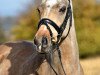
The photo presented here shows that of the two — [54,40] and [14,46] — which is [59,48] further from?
[14,46]

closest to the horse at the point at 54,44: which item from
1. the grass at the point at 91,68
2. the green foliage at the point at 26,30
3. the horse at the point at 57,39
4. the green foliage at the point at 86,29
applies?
the horse at the point at 57,39

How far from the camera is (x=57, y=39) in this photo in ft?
20.4

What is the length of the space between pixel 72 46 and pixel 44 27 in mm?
769

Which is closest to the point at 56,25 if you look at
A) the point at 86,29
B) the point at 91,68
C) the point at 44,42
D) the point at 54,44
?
the point at 54,44

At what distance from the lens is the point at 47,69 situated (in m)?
6.46

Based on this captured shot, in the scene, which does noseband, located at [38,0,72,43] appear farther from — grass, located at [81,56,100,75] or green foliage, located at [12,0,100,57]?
green foliage, located at [12,0,100,57]

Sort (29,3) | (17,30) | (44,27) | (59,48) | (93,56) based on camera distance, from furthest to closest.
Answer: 1. (29,3)
2. (17,30)
3. (93,56)
4. (59,48)
5. (44,27)

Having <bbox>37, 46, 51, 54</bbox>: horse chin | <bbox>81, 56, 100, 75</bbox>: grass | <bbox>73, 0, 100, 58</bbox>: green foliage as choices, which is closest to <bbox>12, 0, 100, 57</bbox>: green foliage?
<bbox>73, 0, 100, 58</bbox>: green foliage

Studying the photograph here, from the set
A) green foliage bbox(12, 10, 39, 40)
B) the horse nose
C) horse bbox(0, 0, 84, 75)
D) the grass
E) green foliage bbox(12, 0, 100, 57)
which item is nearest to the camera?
the horse nose

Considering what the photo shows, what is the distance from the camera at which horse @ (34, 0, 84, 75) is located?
6.03m

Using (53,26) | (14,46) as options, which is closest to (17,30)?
(14,46)

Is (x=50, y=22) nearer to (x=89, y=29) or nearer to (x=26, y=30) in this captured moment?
(x=89, y=29)

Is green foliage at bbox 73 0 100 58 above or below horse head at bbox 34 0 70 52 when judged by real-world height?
below

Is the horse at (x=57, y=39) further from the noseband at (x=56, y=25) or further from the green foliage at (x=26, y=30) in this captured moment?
the green foliage at (x=26, y=30)
